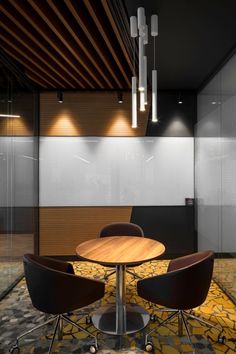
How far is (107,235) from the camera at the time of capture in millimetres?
3174

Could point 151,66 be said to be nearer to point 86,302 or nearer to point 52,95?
point 52,95

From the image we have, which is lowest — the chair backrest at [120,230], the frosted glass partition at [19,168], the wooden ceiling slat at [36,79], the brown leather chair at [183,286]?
the brown leather chair at [183,286]

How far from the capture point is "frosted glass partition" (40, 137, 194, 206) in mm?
4125

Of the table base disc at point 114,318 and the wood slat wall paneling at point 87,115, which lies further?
the wood slat wall paneling at point 87,115

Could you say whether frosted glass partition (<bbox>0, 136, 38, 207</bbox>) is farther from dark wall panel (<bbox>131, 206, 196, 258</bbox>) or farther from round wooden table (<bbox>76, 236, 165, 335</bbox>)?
dark wall panel (<bbox>131, 206, 196, 258</bbox>)

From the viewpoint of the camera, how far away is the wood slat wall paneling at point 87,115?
411cm

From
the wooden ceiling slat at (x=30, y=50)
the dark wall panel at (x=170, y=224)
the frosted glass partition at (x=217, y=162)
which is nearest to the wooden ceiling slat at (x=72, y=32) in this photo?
the wooden ceiling slat at (x=30, y=50)

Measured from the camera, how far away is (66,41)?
2.63 m

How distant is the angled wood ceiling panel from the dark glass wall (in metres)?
0.38

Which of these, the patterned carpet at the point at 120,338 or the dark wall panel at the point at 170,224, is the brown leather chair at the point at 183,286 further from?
the dark wall panel at the point at 170,224

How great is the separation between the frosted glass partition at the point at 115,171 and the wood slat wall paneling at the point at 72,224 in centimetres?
14

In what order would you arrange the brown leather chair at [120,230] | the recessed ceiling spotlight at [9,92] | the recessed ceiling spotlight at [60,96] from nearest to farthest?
1. the recessed ceiling spotlight at [9,92]
2. the brown leather chair at [120,230]
3. the recessed ceiling spotlight at [60,96]

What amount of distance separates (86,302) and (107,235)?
1.27 meters

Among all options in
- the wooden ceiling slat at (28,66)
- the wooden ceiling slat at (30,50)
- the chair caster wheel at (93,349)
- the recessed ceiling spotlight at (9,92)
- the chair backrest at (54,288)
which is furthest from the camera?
the recessed ceiling spotlight at (9,92)
